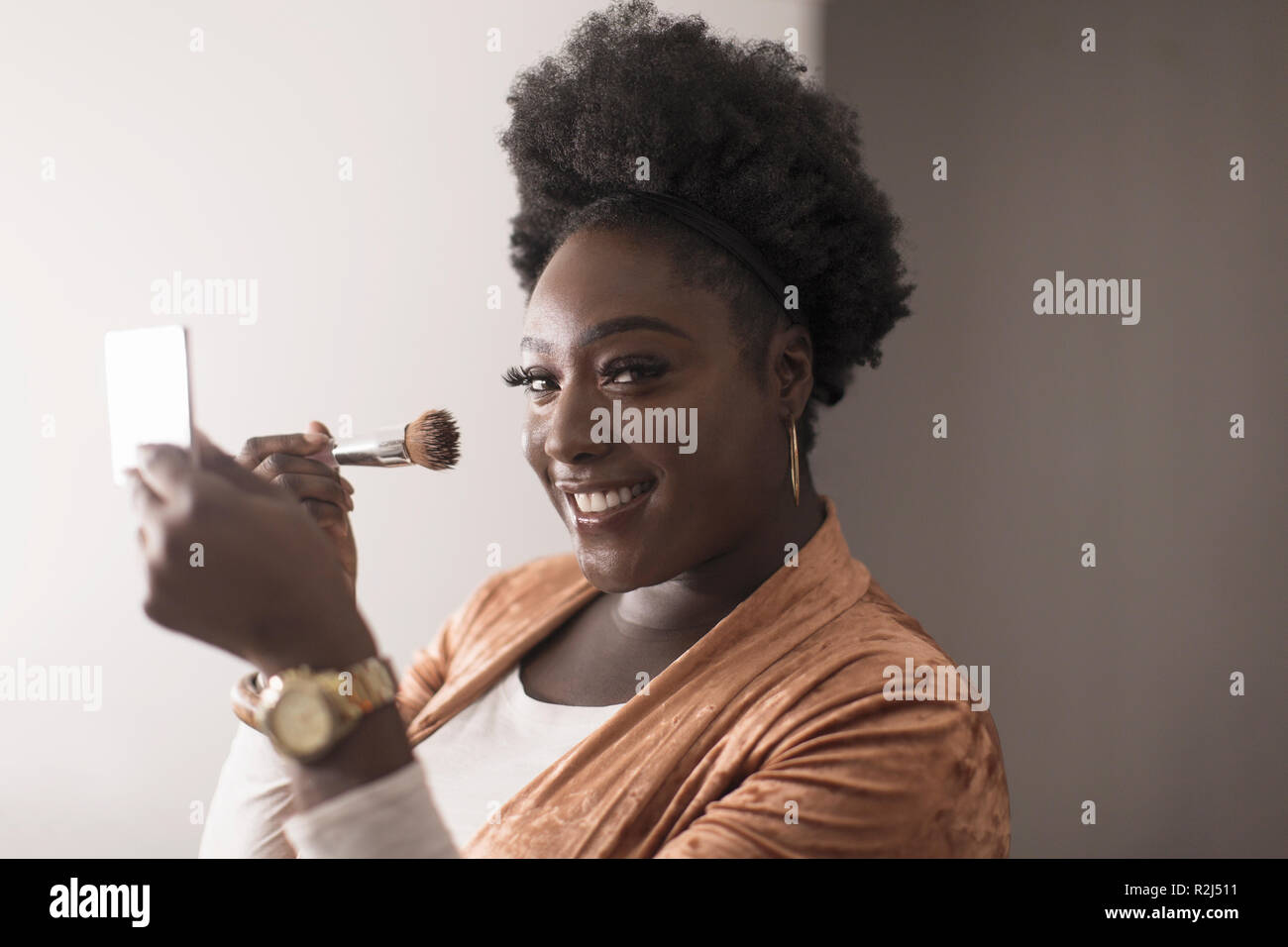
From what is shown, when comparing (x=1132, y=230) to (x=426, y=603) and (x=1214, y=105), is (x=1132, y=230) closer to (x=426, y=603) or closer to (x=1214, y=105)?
(x=1214, y=105)

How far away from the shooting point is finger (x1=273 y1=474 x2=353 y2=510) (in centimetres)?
92

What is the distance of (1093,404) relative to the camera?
1272 millimetres

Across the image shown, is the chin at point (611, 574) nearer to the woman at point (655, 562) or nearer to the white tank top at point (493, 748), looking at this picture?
the woman at point (655, 562)

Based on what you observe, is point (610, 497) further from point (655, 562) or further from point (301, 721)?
point (301, 721)

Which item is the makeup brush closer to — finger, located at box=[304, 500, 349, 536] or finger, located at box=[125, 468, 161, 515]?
finger, located at box=[304, 500, 349, 536]

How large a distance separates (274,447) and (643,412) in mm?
386

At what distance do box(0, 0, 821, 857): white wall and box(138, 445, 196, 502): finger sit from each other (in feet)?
2.50

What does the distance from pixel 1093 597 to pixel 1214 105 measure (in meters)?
0.66

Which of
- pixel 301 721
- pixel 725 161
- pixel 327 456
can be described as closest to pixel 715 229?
pixel 725 161

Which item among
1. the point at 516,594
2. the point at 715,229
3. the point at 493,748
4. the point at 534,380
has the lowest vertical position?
the point at 493,748

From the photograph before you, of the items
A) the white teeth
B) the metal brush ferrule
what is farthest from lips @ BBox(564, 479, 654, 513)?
the metal brush ferrule

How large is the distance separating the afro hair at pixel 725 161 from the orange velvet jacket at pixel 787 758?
0.77ft

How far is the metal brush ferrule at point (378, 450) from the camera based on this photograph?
94 cm

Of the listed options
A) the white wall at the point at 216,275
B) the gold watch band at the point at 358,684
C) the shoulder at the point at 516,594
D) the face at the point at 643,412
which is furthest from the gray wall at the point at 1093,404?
the gold watch band at the point at 358,684
